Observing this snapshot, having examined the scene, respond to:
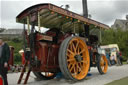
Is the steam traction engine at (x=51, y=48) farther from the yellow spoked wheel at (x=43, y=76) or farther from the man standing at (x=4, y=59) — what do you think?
the man standing at (x=4, y=59)

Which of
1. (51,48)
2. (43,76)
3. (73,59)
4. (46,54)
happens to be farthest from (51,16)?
(43,76)

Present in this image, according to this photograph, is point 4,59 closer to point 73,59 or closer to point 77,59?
point 73,59

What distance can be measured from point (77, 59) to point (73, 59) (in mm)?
138

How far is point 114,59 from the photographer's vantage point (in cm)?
1426

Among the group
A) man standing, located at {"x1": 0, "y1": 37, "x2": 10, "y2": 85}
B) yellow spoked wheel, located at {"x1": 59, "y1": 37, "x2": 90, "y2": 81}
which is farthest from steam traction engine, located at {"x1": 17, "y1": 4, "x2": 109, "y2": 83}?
man standing, located at {"x1": 0, "y1": 37, "x2": 10, "y2": 85}

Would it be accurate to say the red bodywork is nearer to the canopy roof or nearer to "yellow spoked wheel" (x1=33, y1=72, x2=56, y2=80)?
the canopy roof

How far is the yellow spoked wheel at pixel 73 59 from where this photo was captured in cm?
434

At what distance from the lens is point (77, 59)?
490 cm

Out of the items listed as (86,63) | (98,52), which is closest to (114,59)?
(98,52)

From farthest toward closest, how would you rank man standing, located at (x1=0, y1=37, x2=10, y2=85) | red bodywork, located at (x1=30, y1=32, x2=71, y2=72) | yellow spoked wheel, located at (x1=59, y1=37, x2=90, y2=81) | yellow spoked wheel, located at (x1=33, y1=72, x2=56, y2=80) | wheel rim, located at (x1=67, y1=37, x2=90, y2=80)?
1. yellow spoked wheel, located at (x1=33, y1=72, x2=56, y2=80)
2. wheel rim, located at (x1=67, y1=37, x2=90, y2=80)
3. red bodywork, located at (x1=30, y1=32, x2=71, y2=72)
4. yellow spoked wheel, located at (x1=59, y1=37, x2=90, y2=81)
5. man standing, located at (x1=0, y1=37, x2=10, y2=85)

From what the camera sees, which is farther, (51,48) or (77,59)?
(77,59)

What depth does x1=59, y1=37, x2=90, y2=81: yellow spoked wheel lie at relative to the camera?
4.34 m

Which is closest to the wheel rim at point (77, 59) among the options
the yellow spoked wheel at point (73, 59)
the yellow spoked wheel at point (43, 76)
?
the yellow spoked wheel at point (73, 59)

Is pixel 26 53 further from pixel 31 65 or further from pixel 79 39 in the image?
pixel 79 39
